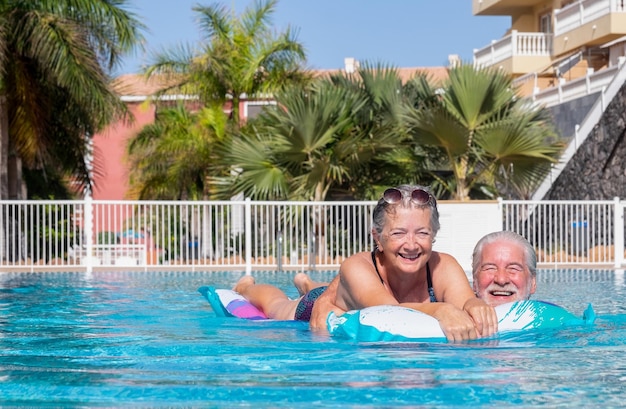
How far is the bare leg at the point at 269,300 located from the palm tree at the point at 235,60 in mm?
14593

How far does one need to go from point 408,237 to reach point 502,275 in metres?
0.86

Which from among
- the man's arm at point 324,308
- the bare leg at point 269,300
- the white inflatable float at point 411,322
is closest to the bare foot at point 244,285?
the bare leg at point 269,300

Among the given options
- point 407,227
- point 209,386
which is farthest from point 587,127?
point 209,386

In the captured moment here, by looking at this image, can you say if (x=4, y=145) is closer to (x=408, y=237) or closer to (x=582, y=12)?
(x=408, y=237)

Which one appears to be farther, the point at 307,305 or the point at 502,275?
the point at 307,305

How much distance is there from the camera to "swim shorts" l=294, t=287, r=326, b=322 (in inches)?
299

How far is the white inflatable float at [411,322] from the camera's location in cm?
592

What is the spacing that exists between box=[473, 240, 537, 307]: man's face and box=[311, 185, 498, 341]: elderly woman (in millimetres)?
233

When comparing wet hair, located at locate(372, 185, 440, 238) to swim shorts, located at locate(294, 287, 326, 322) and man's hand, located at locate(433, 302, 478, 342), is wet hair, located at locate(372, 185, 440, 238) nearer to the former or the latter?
man's hand, located at locate(433, 302, 478, 342)

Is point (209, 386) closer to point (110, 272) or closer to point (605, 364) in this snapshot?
point (605, 364)

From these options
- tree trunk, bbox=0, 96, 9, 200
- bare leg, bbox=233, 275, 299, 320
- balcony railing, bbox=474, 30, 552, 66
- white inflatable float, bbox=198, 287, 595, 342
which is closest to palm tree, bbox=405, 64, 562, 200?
tree trunk, bbox=0, 96, 9, 200

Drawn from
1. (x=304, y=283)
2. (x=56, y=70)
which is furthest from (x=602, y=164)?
(x=304, y=283)

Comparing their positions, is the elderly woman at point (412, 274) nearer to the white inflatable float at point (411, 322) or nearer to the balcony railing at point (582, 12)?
the white inflatable float at point (411, 322)

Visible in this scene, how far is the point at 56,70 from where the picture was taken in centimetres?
2006
